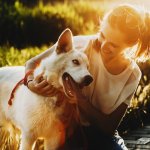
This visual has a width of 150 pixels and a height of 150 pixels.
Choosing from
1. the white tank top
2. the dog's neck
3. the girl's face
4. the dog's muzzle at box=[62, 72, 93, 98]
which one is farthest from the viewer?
the white tank top

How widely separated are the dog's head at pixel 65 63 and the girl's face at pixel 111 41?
25 cm

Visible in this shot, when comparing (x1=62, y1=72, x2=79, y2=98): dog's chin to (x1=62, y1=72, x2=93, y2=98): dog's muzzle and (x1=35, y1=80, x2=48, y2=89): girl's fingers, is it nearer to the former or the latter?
(x1=62, y1=72, x2=93, y2=98): dog's muzzle

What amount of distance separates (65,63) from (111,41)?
440 millimetres

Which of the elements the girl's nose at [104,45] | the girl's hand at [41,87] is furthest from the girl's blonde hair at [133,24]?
the girl's hand at [41,87]

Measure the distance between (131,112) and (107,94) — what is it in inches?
101

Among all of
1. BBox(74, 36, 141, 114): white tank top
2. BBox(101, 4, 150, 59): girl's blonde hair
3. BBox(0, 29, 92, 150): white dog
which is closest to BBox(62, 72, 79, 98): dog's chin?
BBox(0, 29, 92, 150): white dog

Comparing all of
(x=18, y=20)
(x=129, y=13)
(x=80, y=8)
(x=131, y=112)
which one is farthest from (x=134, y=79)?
(x=80, y=8)

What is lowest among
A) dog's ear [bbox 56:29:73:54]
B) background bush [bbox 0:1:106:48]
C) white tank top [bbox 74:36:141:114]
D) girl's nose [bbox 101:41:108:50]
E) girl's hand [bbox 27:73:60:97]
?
background bush [bbox 0:1:106:48]

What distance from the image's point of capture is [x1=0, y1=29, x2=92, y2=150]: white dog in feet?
13.7

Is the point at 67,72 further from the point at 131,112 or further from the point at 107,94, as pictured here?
the point at 131,112

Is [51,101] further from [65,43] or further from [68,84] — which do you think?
[65,43]

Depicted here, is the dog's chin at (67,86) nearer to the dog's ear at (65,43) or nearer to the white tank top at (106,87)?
the dog's ear at (65,43)

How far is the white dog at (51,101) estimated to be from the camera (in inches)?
164

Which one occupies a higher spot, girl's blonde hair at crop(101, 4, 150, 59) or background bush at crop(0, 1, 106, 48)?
girl's blonde hair at crop(101, 4, 150, 59)
